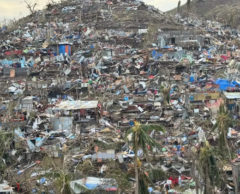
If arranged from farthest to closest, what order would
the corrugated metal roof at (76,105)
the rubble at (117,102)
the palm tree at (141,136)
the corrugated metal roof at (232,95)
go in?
the corrugated metal roof at (232,95)
the corrugated metal roof at (76,105)
the rubble at (117,102)
the palm tree at (141,136)

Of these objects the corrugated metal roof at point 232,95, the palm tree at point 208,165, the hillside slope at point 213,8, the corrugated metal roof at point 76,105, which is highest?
the hillside slope at point 213,8

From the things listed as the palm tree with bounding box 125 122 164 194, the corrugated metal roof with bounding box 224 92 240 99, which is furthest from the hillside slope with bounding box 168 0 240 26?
the palm tree with bounding box 125 122 164 194

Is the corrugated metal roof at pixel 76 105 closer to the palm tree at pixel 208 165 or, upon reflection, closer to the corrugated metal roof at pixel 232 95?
the corrugated metal roof at pixel 232 95

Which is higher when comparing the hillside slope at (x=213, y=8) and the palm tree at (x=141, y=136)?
the hillside slope at (x=213, y=8)

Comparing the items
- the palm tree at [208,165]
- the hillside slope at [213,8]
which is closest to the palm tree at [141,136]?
the palm tree at [208,165]

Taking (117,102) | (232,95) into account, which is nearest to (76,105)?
(117,102)

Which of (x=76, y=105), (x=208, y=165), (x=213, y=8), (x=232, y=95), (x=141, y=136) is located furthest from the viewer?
(x=213, y=8)

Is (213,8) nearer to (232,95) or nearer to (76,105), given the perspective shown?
(232,95)

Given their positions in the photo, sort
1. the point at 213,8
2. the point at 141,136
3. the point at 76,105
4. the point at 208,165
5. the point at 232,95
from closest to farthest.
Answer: the point at 141,136
the point at 208,165
the point at 76,105
the point at 232,95
the point at 213,8
